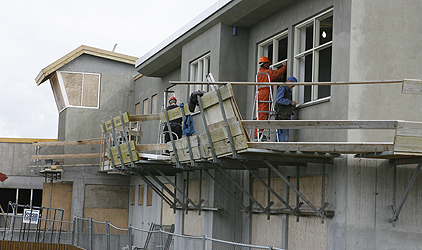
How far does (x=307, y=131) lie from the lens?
13008 mm

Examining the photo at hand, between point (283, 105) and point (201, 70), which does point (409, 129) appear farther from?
point (201, 70)

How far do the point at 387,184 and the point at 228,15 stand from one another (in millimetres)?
6990

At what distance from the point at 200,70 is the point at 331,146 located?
27.6 feet

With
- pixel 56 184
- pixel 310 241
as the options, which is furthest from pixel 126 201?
pixel 310 241

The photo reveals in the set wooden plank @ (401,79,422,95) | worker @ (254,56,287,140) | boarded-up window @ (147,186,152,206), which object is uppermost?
worker @ (254,56,287,140)

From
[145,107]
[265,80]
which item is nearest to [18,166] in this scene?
[145,107]

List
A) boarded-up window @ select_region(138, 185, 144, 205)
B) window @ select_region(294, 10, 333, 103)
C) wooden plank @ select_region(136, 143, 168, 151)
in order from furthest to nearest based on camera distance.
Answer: boarded-up window @ select_region(138, 185, 144, 205)
wooden plank @ select_region(136, 143, 168, 151)
window @ select_region(294, 10, 333, 103)

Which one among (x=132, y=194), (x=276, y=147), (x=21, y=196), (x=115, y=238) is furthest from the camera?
(x=21, y=196)

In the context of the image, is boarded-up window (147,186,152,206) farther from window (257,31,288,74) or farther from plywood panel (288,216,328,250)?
plywood panel (288,216,328,250)

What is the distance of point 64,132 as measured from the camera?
3070 centimetres

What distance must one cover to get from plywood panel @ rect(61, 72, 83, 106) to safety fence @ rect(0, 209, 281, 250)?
6.74m

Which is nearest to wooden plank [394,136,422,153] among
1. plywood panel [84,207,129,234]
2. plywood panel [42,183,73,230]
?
plywood panel [84,207,129,234]

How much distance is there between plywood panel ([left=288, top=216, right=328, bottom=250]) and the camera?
12.4 metres

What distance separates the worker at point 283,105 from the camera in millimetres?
12742
